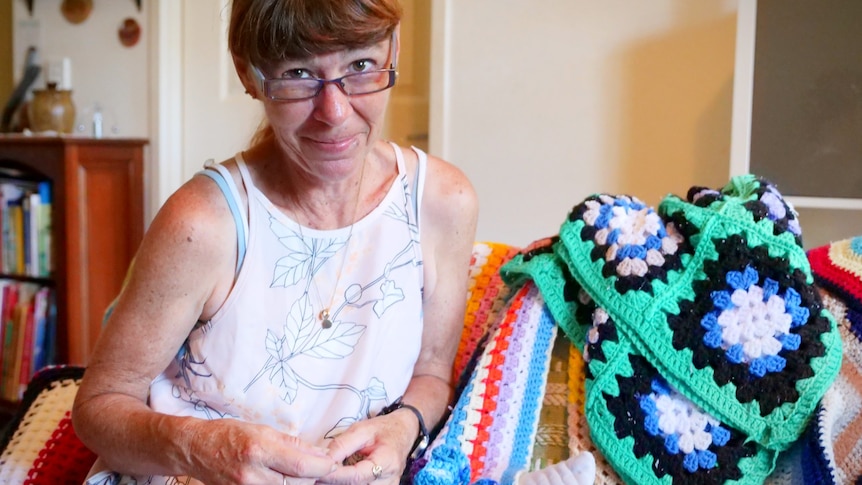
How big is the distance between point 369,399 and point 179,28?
2006mm

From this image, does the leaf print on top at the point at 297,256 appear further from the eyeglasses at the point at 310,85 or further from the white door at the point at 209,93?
the white door at the point at 209,93

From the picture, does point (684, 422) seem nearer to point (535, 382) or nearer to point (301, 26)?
point (535, 382)

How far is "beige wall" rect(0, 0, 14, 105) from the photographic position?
2822 mm

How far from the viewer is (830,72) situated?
1371mm

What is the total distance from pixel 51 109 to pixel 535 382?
7.06ft

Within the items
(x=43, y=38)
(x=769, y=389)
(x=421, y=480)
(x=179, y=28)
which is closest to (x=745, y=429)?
(x=769, y=389)

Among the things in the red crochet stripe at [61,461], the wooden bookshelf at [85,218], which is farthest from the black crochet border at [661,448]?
the wooden bookshelf at [85,218]

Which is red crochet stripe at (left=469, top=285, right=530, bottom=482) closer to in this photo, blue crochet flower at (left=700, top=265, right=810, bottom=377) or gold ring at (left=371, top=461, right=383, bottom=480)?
gold ring at (left=371, top=461, right=383, bottom=480)

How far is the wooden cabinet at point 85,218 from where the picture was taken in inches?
93.4

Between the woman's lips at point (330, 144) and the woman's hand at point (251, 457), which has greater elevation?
the woman's lips at point (330, 144)

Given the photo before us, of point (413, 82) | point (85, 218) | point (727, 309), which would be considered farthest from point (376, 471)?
point (85, 218)

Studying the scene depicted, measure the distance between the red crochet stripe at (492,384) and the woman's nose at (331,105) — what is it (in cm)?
36

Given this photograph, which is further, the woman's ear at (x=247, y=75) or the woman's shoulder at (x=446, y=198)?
the woman's shoulder at (x=446, y=198)

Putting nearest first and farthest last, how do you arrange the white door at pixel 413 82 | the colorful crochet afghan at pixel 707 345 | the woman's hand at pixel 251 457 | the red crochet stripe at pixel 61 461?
the woman's hand at pixel 251 457
the colorful crochet afghan at pixel 707 345
the red crochet stripe at pixel 61 461
the white door at pixel 413 82
